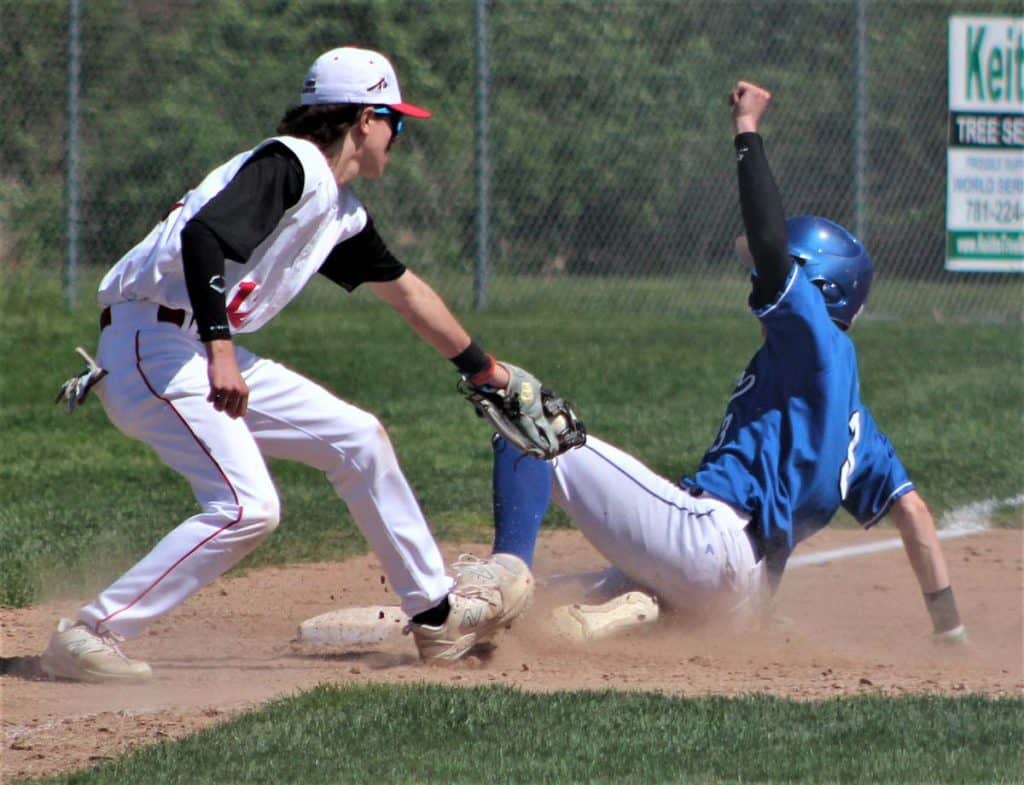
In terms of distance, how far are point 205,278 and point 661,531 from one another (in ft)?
5.01

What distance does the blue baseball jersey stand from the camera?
4648 mm

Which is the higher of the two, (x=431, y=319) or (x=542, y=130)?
(x=431, y=319)

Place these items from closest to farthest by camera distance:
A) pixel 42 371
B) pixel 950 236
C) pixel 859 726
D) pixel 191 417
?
pixel 859 726
pixel 191 417
pixel 42 371
pixel 950 236

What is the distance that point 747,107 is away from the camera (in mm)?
4711

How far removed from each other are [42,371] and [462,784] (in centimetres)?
755

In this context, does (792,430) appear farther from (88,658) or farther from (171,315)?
(88,658)

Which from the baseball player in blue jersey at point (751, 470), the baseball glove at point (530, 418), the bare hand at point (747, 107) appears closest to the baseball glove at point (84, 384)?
the baseball glove at point (530, 418)

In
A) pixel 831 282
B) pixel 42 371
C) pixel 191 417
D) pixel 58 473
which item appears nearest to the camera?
pixel 191 417

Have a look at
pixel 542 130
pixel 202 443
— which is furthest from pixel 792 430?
pixel 542 130

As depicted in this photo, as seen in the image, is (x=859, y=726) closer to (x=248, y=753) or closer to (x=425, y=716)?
(x=425, y=716)

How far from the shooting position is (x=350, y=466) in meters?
4.39

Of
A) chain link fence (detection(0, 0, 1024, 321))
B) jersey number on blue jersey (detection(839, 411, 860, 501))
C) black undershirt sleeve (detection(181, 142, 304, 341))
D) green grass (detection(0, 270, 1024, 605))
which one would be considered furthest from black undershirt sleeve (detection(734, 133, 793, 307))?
chain link fence (detection(0, 0, 1024, 321))

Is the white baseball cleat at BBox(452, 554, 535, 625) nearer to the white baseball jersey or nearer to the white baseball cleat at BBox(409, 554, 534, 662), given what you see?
the white baseball cleat at BBox(409, 554, 534, 662)

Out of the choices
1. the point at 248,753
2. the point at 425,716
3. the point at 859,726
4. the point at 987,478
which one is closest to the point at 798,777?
the point at 859,726
